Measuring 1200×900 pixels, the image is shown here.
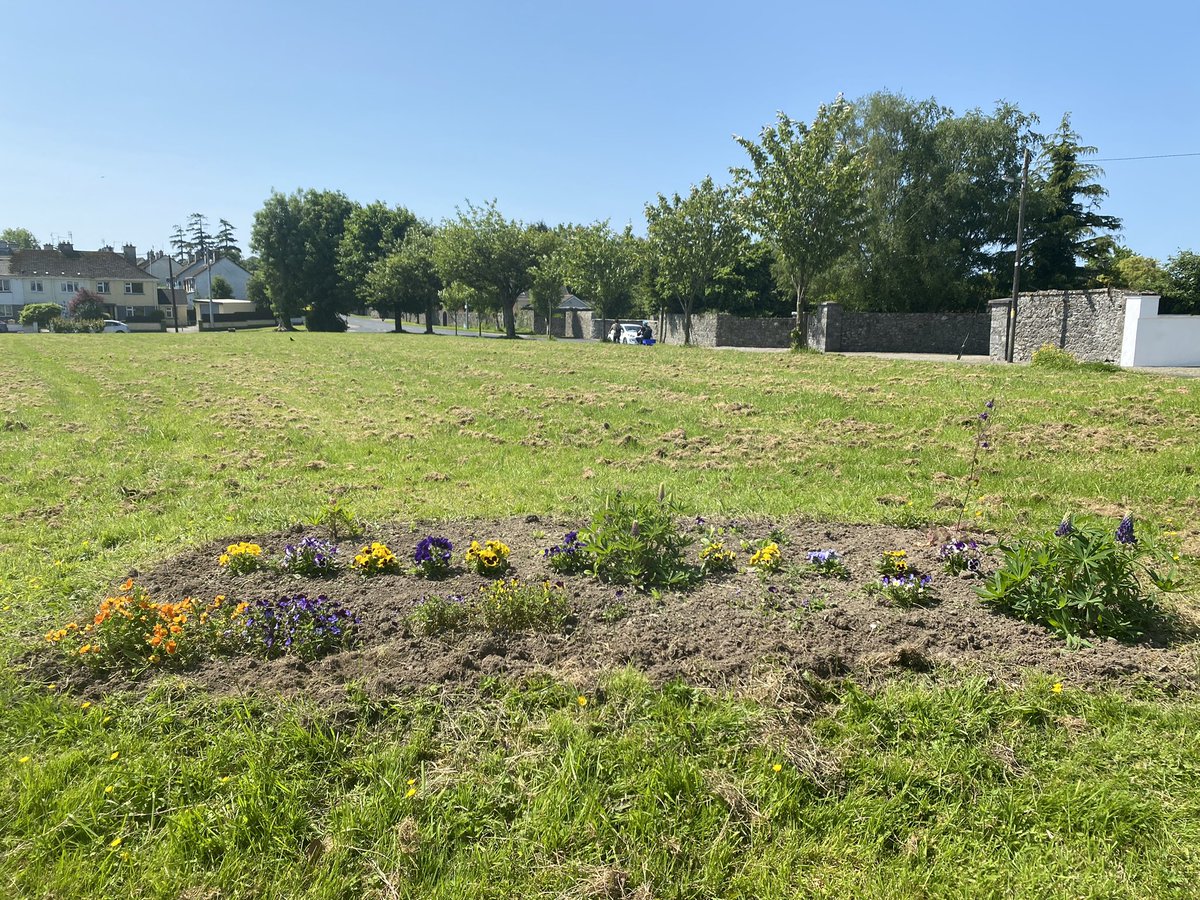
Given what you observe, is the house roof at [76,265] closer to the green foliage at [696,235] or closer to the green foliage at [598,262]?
the green foliage at [598,262]

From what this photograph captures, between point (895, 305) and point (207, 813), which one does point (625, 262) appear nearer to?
point (895, 305)

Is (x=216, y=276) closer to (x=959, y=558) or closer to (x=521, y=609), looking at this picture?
(x=521, y=609)

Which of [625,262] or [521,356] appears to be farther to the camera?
[625,262]

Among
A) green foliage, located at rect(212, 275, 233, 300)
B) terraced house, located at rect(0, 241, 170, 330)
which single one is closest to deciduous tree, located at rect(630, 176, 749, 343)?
terraced house, located at rect(0, 241, 170, 330)

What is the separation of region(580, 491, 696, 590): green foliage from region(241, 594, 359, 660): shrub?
56.9 inches

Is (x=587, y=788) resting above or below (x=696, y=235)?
below

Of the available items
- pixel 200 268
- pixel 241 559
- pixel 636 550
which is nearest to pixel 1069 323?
pixel 636 550

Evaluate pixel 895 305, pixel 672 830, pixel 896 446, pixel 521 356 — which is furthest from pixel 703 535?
pixel 895 305

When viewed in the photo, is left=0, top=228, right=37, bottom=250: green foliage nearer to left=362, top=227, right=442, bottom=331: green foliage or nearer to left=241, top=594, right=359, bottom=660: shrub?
left=362, top=227, right=442, bottom=331: green foliage

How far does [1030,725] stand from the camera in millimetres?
2967

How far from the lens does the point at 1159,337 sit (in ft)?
70.5

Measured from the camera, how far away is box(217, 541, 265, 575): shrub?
4516 mm

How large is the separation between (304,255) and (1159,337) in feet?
173

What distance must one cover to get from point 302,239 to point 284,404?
47.3m
